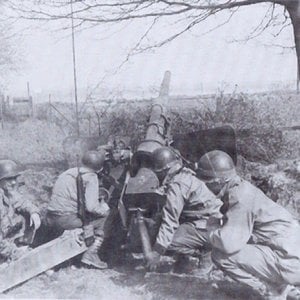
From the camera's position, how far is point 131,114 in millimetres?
6145

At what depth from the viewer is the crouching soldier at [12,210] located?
428 centimetres

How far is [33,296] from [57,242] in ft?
1.63

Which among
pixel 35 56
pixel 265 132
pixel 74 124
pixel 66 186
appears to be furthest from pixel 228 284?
pixel 74 124

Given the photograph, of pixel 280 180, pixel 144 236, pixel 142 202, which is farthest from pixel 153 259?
pixel 280 180

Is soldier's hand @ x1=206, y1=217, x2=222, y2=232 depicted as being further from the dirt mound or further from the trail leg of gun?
the dirt mound

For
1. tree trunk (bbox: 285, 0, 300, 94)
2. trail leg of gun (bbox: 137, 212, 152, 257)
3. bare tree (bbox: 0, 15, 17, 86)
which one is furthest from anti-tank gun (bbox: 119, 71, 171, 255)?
bare tree (bbox: 0, 15, 17, 86)

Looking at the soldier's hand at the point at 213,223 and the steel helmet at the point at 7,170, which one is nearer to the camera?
the soldier's hand at the point at 213,223

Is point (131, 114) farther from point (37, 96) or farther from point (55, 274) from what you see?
point (55, 274)

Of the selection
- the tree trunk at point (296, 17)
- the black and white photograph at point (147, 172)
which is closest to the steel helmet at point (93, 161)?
the black and white photograph at point (147, 172)

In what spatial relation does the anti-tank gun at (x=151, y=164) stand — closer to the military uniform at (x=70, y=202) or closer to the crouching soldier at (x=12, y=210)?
the military uniform at (x=70, y=202)

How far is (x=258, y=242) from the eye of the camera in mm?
3467

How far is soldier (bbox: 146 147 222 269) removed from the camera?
386 cm

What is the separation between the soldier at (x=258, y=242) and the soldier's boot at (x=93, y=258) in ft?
4.31

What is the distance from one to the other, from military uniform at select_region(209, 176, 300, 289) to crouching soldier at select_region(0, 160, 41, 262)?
1.86 m
